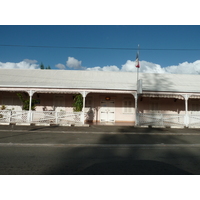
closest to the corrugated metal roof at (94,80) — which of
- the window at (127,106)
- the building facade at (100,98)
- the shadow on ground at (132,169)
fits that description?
the building facade at (100,98)

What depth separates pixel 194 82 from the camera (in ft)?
58.0

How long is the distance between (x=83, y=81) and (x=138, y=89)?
5.03 meters

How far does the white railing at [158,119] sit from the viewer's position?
14.9m

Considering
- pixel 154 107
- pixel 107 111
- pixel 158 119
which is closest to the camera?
pixel 158 119

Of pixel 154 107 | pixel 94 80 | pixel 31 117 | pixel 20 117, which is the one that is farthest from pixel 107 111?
pixel 20 117

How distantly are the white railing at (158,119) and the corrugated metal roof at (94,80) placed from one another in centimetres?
216

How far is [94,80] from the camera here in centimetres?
1672

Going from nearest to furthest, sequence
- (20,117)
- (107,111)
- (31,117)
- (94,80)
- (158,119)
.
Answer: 1. (31,117)
2. (20,117)
3. (158,119)
4. (94,80)
5. (107,111)

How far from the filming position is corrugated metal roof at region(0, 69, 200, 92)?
48.3ft

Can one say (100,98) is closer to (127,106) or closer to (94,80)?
(94,80)

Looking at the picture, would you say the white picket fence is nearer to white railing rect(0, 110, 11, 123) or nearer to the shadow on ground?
white railing rect(0, 110, 11, 123)

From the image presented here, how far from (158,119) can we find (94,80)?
6.59 metres

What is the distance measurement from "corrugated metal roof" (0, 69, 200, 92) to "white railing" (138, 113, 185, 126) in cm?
216

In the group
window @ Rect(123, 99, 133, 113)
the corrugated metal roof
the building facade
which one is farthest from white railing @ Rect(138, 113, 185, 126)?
window @ Rect(123, 99, 133, 113)
